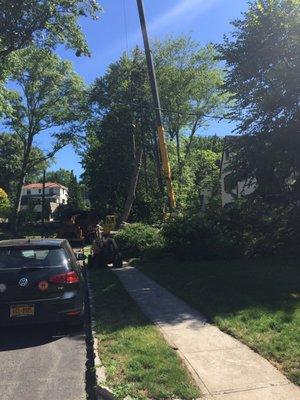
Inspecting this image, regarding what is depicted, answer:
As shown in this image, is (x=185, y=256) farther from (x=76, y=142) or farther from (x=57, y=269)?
(x=76, y=142)

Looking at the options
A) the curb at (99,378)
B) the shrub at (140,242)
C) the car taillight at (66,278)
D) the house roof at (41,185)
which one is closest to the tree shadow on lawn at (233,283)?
the shrub at (140,242)

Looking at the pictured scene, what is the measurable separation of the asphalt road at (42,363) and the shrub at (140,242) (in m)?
9.58

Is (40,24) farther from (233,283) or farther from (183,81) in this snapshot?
(183,81)

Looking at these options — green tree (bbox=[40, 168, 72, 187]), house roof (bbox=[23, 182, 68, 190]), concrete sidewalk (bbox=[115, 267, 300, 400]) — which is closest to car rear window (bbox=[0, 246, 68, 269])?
concrete sidewalk (bbox=[115, 267, 300, 400])

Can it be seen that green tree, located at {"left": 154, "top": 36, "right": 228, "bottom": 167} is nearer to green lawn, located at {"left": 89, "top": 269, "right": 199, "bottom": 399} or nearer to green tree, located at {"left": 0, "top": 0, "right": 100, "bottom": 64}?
green tree, located at {"left": 0, "top": 0, "right": 100, "bottom": 64}

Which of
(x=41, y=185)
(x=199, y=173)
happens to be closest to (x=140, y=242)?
(x=199, y=173)

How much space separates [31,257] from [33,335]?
4.16 feet

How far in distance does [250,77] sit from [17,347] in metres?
12.7

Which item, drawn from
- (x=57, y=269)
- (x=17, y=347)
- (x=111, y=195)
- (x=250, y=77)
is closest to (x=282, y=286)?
(x=57, y=269)

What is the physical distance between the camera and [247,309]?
906cm

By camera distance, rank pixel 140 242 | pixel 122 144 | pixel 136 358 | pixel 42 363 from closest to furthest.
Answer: pixel 136 358, pixel 42 363, pixel 140 242, pixel 122 144

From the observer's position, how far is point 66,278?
336 inches

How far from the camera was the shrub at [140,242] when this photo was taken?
61.1 feet

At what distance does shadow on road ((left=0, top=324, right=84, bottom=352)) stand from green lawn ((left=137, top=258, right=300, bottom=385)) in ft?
7.74
